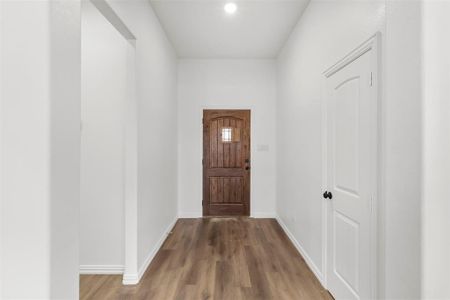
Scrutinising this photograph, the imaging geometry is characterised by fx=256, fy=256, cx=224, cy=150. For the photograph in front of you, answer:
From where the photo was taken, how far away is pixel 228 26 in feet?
11.9

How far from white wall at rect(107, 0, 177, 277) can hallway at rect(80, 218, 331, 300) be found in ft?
0.69

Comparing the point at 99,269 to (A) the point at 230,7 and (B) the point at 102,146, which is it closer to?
(B) the point at 102,146

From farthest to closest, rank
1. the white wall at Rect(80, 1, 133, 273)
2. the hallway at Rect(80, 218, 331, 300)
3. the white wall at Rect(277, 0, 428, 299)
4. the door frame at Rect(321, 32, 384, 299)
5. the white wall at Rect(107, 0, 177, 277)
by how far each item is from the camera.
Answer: the white wall at Rect(80, 1, 133, 273) < the white wall at Rect(107, 0, 177, 277) < the hallway at Rect(80, 218, 331, 300) < the door frame at Rect(321, 32, 384, 299) < the white wall at Rect(277, 0, 428, 299)

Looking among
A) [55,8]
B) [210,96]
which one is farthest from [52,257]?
[210,96]

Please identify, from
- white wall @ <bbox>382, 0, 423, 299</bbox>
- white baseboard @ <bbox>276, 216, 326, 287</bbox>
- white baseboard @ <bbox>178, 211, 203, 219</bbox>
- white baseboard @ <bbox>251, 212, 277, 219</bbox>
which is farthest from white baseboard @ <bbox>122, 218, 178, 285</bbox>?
white wall @ <bbox>382, 0, 423, 299</bbox>

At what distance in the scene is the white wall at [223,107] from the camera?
4934 mm

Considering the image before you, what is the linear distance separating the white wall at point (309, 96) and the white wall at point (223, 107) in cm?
59

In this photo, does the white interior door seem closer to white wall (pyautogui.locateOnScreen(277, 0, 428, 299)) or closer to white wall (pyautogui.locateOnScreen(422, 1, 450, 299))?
white wall (pyautogui.locateOnScreen(277, 0, 428, 299))

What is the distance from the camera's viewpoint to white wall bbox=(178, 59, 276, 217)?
4934 millimetres

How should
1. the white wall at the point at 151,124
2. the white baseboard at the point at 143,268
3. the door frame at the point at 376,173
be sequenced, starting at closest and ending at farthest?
the door frame at the point at 376,173
the white baseboard at the point at 143,268
the white wall at the point at 151,124

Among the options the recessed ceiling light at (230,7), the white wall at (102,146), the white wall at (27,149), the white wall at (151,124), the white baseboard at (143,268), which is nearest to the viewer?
the white wall at (27,149)

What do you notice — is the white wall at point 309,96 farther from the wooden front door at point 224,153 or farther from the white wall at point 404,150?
the wooden front door at point 224,153

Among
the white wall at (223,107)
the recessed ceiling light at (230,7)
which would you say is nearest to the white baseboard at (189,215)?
the white wall at (223,107)

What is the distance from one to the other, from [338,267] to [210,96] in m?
3.65
